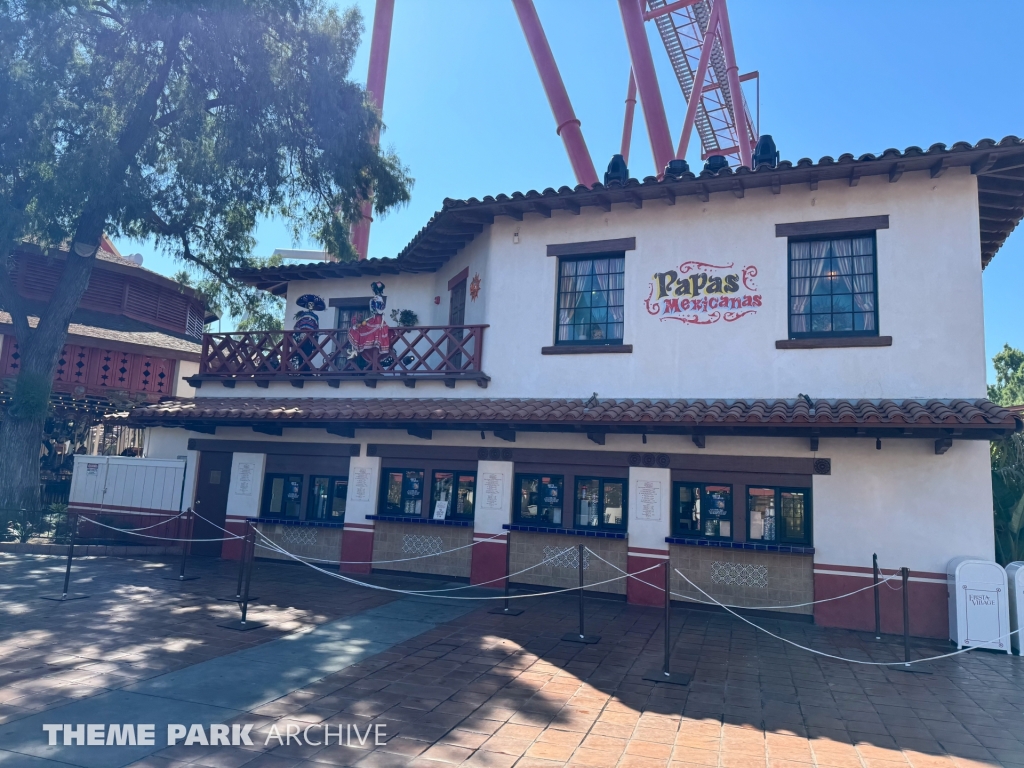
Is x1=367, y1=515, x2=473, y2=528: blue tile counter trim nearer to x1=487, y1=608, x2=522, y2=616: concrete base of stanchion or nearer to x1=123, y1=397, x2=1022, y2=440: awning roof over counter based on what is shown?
x1=123, y1=397, x2=1022, y2=440: awning roof over counter

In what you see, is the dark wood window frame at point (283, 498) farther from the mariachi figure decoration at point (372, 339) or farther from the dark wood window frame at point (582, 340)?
the dark wood window frame at point (582, 340)

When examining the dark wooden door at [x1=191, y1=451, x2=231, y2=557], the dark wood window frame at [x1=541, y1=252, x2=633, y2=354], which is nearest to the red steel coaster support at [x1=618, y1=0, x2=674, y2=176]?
the dark wood window frame at [x1=541, y1=252, x2=633, y2=354]

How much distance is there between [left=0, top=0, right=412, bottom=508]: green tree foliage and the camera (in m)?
14.8

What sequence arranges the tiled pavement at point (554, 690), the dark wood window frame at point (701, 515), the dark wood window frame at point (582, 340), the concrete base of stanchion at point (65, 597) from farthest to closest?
the dark wood window frame at point (582, 340), the dark wood window frame at point (701, 515), the concrete base of stanchion at point (65, 597), the tiled pavement at point (554, 690)

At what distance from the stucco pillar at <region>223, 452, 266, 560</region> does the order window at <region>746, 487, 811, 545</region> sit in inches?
420

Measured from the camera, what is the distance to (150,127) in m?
16.7

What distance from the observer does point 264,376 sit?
1560 cm

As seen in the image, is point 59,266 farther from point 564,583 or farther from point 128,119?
point 564,583

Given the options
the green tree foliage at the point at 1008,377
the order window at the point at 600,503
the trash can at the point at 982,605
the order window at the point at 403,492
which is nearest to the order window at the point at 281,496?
the order window at the point at 403,492

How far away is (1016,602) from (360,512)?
455 inches

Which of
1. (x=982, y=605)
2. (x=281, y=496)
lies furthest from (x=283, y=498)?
(x=982, y=605)

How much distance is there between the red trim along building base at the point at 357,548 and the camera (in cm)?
1389

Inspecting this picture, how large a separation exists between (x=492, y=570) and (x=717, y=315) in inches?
253

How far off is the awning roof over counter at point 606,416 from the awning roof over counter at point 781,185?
374 centimetres
